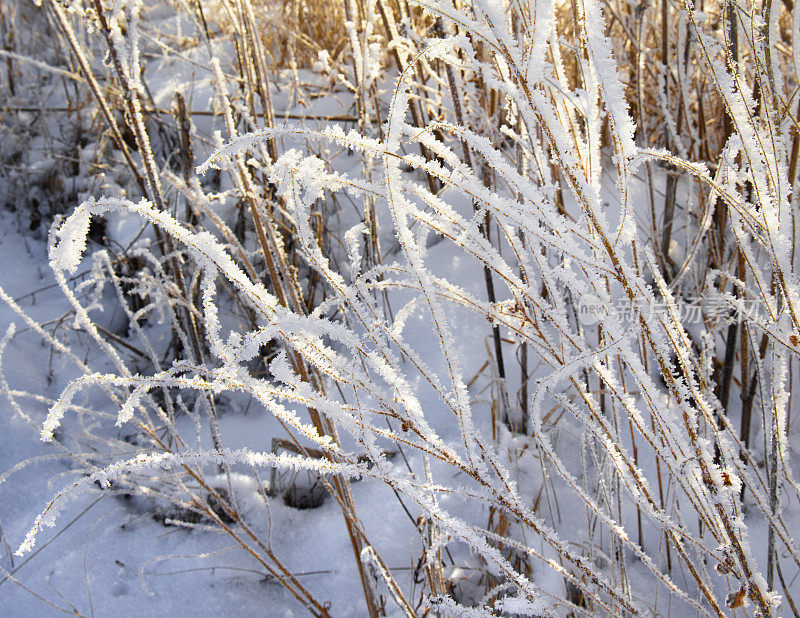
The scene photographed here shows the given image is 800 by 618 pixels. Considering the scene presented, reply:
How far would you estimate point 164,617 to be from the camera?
38.6 inches

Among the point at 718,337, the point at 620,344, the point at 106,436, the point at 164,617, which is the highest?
the point at 620,344

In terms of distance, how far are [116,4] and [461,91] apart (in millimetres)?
627

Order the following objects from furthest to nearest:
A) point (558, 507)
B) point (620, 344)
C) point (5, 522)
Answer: point (5, 522), point (558, 507), point (620, 344)

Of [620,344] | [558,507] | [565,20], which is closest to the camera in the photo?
[620,344]

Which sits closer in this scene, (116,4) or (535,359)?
(116,4)

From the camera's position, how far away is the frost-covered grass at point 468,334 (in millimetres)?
523

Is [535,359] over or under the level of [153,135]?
under

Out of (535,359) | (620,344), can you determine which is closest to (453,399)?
(620,344)

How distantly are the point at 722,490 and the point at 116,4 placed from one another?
101cm

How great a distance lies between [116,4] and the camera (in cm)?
88

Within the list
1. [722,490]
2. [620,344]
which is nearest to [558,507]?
[722,490]

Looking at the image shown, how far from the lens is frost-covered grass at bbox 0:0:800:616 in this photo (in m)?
0.52

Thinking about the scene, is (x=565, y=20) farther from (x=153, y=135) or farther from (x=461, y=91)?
(x=153, y=135)

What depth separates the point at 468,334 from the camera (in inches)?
51.8
